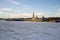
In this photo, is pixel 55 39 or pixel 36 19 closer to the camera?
pixel 55 39

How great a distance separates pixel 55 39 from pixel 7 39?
5.80ft

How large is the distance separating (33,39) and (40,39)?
0.26 meters

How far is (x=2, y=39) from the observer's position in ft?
14.9

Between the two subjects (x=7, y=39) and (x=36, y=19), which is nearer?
(x=7, y=39)

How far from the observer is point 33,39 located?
465 centimetres

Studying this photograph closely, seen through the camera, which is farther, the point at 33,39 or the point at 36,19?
the point at 36,19

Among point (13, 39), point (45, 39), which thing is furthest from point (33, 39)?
point (13, 39)

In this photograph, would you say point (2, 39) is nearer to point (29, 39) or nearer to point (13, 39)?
point (13, 39)

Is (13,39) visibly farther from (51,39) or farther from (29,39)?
(51,39)

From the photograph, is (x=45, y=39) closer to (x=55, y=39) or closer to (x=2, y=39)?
(x=55, y=39)

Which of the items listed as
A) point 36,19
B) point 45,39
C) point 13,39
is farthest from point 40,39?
point 36,19

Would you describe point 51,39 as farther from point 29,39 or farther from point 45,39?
point 29,39

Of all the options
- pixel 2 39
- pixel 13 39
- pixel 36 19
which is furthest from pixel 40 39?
pixel 36 19

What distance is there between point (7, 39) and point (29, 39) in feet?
2.62
